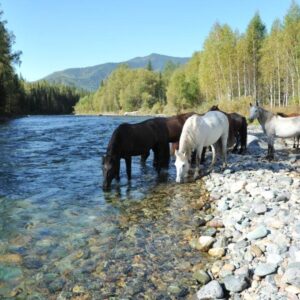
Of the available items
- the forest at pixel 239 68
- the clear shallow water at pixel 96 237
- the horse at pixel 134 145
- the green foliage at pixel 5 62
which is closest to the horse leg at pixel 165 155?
the horse at pixel 134 145

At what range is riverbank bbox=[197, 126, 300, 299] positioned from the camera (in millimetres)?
4934

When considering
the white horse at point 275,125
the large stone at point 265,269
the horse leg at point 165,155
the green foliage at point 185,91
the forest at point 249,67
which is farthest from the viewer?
the green foliage at point 185,91

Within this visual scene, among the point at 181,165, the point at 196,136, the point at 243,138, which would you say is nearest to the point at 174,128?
the point at 196,136

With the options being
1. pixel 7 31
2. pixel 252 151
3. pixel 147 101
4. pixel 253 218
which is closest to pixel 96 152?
pixel 252 151

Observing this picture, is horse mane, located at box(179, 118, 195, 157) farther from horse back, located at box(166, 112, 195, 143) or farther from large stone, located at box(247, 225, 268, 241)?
large stone, located at box(247, 225, 268, 241)

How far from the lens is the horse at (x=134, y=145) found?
1091 centimetres

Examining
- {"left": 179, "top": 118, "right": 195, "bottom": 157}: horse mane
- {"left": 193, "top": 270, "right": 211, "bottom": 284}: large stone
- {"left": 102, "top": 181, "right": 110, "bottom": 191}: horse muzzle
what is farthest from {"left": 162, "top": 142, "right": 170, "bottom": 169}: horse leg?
{"left": 193, "top": 270, "right": 211, "bottom": 284}: large stone

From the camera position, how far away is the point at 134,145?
11.7m

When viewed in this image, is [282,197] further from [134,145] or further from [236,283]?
[134,145]

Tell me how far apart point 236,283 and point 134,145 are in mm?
7188

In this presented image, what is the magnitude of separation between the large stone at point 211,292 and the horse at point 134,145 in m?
6.08

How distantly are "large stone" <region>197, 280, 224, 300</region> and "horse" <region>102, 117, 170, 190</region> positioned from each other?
608cm

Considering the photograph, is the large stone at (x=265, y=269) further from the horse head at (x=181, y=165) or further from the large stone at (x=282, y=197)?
the horse head at (x=181, y=165)

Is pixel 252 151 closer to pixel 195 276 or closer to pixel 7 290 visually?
pixel 195 276
